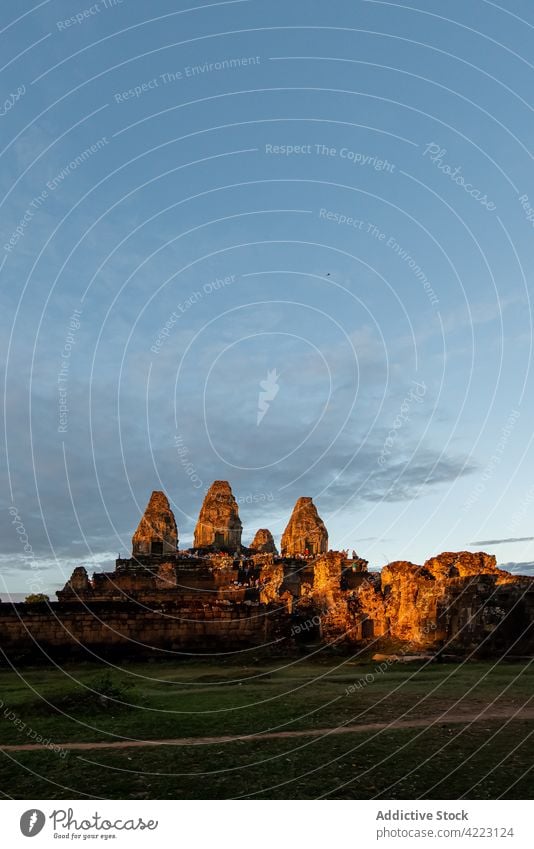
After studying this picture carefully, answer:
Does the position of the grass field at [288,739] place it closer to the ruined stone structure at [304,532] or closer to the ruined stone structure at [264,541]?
the ruined stone structure at [304,532]

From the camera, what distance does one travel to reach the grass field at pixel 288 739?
21.8 feet

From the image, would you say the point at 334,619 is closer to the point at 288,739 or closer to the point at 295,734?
the point at 295,734

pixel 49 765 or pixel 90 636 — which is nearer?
pixel 49 765

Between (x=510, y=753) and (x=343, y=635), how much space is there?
745 inches

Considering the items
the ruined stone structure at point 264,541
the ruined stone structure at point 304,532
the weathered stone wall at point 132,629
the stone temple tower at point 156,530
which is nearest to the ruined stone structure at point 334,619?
the weathered stone wall at point 132,629

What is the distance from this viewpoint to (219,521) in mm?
83688

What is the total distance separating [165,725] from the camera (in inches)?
399

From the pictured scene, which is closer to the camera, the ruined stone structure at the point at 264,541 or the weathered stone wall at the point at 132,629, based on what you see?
the weathered stone wall at the point at 132,629

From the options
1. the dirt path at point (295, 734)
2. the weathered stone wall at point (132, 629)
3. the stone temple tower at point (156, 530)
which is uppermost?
the stone temple tower at point (156, 530)

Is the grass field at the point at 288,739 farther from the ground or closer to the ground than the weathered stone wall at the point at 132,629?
closer to the ground

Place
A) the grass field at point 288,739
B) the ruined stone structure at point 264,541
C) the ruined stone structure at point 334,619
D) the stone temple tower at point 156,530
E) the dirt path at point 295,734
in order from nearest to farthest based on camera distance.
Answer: the grass field at point 288,739, the dirt path at point 295,734, the ruined stone structure at point 334,619, the stone temple tower at point 156,530, the ruined stone structure at point 264,541

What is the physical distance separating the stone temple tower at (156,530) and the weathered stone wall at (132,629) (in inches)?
1850
